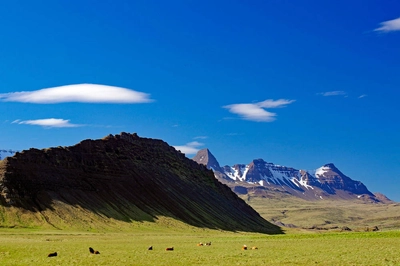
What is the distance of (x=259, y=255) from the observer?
54.3 meters

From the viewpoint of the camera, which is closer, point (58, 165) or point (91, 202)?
point (91, 202)

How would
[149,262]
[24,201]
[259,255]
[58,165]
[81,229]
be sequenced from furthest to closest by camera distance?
1. [58,165]
2. [24,201]
3. [81,229]
4. [259,255]
5. [149,262]

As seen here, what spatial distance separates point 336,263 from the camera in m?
44.8

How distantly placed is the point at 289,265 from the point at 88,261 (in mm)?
18012

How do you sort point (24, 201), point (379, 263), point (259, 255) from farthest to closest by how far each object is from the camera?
point (24, 201) → point (259, 255) → point (379, 263)

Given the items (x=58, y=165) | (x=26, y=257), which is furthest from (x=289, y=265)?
(x=58, y=165)

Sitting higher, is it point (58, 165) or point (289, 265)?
point (58, 165)

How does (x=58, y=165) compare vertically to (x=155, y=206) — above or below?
above

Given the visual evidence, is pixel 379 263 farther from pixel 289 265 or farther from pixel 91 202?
pixel 91 202

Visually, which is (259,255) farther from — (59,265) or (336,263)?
(59,265)

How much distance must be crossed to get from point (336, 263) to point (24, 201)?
425 feet

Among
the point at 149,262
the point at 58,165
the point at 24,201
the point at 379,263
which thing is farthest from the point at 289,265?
the point at 58,165

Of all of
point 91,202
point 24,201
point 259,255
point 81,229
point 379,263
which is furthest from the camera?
point 91,202

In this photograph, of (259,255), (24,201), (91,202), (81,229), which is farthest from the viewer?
(91,202)
